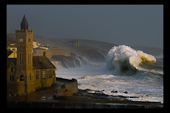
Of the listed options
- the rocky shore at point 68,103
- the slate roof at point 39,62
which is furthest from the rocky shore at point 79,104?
the slate roof at point 39,62

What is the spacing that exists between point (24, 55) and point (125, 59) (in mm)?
42974

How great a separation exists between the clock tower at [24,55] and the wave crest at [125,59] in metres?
38.6

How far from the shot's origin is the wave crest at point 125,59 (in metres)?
69.8

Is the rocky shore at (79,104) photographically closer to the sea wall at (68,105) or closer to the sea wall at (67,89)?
the sea wall at (68,105)

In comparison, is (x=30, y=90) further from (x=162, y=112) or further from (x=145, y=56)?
(x=145, y=56)

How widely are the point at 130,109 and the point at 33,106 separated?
8.60 m

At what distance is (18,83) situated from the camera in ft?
101

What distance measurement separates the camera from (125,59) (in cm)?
7156

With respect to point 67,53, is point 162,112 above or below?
below

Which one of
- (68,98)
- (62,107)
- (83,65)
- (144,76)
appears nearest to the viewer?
(62,107)

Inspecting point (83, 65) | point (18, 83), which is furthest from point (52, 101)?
point (83, 65)

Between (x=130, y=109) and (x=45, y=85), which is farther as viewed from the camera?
(x=45, y=85)

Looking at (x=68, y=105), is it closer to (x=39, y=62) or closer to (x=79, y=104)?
(x=79, y=104)

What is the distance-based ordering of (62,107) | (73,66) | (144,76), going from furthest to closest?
(73,66) < (144,76) < (62,107)
